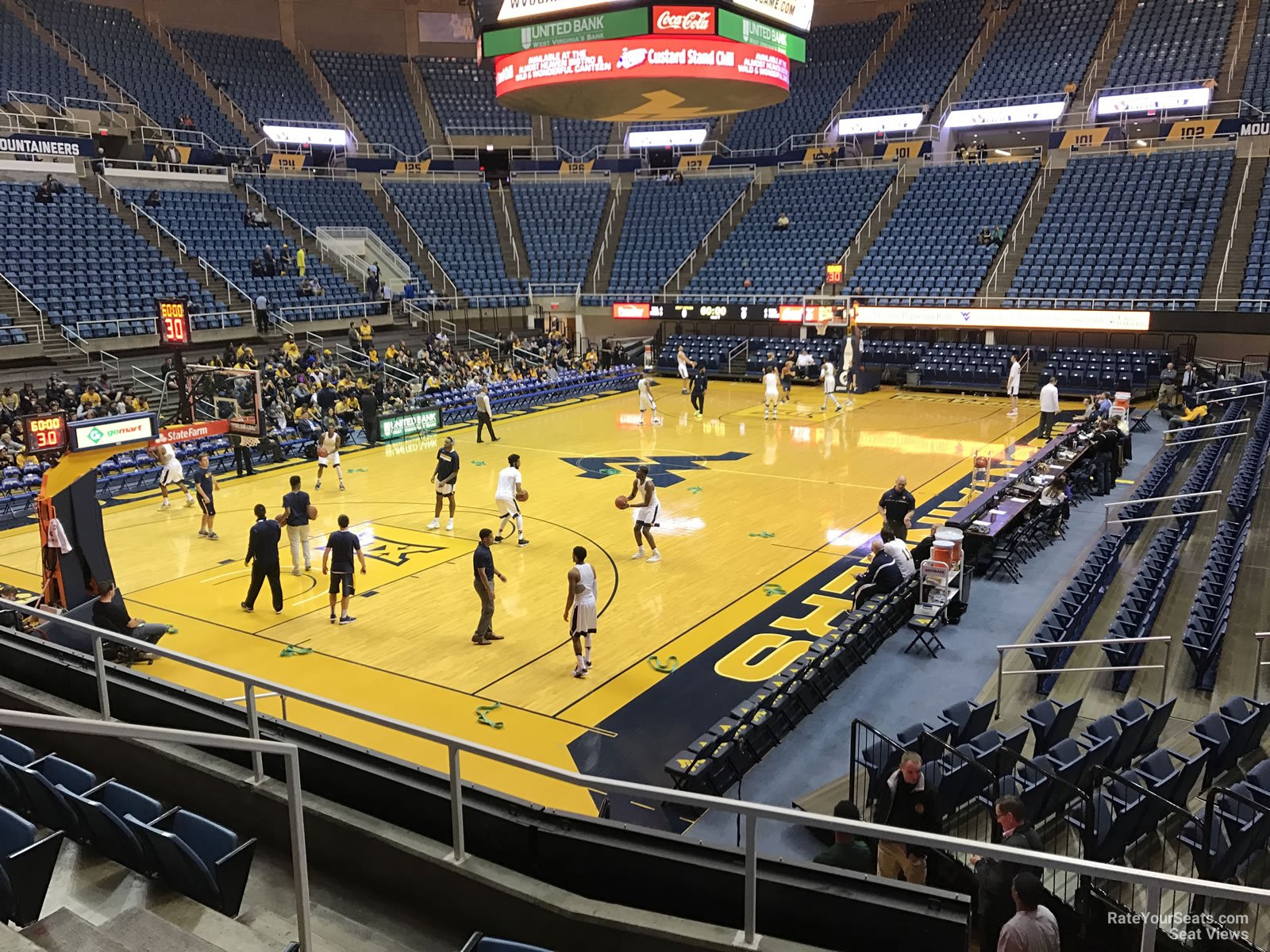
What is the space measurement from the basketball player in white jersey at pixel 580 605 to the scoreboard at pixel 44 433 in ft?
18.8

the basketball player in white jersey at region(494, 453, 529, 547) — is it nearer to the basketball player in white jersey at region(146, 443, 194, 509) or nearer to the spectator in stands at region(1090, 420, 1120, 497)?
the basketball player in white jersey at region(146, 443, 194, 509)

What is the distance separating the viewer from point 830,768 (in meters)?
8.85

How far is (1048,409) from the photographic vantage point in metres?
22.7

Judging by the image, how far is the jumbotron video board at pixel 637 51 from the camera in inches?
510

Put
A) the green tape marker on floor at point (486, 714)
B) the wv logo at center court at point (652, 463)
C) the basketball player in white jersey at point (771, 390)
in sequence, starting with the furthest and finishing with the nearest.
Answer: the basketball player in white jersey at point (771, 390) → the wv logo at center court at point (652, 463) → the green tape marker on floor at point (486, 714)

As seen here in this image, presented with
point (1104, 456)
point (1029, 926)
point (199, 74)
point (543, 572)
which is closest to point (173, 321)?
point (543, 572)

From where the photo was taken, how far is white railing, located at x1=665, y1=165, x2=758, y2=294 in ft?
130

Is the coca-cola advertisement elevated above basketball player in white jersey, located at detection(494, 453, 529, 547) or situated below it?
above

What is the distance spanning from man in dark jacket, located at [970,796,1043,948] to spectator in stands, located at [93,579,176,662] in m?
8.20

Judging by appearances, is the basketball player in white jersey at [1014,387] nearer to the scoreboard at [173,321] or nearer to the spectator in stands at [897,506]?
the spectator in stands at [897,506]

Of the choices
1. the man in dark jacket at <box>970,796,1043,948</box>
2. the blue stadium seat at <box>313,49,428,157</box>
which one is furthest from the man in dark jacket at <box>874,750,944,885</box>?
the blue stadium seat at <box>313,49,428,157</box>

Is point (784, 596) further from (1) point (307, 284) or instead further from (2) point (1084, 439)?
(1) point (307, 284)

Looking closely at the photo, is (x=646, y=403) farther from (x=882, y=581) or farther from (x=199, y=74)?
(x=199, y=74)

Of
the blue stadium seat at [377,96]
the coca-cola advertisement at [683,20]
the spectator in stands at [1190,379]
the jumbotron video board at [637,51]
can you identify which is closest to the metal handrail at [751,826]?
the jumbotron video board at [637,51]
